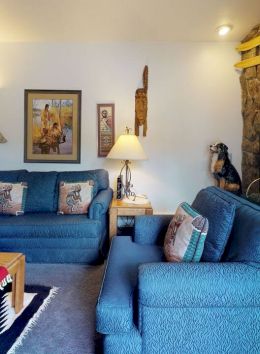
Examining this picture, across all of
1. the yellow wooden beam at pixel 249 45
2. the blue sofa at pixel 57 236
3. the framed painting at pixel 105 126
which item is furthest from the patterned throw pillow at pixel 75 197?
the yellow wooden beam at pixel 249 45

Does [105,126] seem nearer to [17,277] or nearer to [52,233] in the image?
[52,233]

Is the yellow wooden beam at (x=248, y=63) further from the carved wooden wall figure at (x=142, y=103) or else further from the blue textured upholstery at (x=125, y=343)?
the blue textured upholstery at (x=125, y=343)

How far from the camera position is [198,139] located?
134 inches

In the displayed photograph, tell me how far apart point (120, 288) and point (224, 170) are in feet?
7.28

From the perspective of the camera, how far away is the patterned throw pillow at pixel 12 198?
2867 mm

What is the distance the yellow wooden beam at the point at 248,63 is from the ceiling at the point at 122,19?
0.29 metres

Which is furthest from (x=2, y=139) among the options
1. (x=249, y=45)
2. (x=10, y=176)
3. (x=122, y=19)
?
(x=249, y=45)

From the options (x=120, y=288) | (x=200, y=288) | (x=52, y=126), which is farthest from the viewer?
(x=52, y=126)

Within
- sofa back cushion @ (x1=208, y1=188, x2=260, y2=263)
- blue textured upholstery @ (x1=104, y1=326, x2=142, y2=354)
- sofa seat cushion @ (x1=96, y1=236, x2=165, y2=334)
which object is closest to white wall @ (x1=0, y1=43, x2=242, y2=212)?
sofa seat cushion @ (x1=96, y1=236, x2=165, y2=334)

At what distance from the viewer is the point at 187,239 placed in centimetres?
159

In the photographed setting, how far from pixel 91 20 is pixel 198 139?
1819 millimetres

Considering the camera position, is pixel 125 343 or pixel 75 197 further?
pixel 75 197

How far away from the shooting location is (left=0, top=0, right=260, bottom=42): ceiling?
2.49 metres

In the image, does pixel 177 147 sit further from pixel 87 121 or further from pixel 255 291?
pixel 255 291
